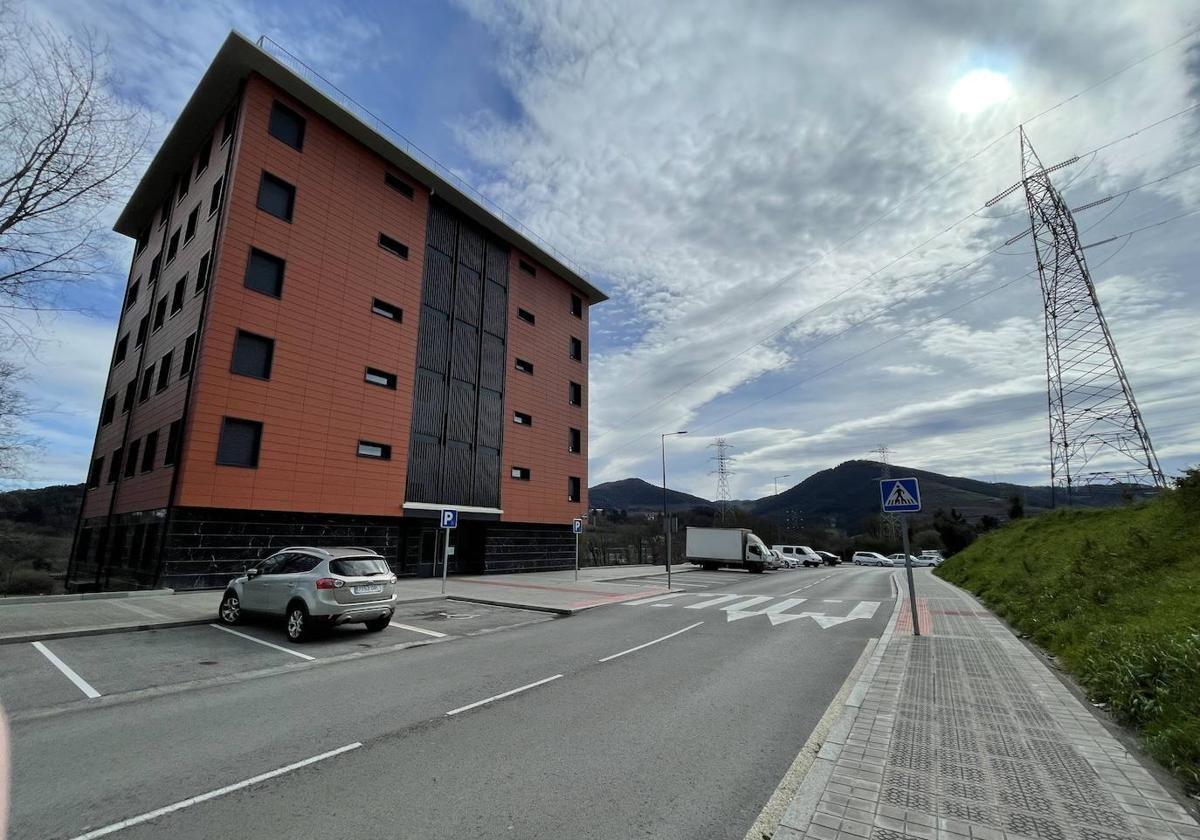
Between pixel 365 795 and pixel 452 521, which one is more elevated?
pixel 452 521

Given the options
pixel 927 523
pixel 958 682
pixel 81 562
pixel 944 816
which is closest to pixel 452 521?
pixel 958 682

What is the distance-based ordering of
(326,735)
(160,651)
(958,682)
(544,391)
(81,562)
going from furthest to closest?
(544,391), (81,562), (160,651), (958,682), (326,735)

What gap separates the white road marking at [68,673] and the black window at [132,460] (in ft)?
57.9

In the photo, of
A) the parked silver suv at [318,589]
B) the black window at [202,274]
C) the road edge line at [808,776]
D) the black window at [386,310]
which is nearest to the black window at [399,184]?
the black window at [386,310]

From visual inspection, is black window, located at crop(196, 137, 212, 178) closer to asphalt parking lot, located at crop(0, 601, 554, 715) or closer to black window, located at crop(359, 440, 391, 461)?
black window, located at crop(359, 440, 391, 461)

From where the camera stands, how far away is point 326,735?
5320mm

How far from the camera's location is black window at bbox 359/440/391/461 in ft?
78.3

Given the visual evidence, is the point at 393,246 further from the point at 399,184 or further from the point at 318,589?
the point at 318,589

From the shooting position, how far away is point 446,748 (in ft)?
16.2

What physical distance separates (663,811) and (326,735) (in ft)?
11.7

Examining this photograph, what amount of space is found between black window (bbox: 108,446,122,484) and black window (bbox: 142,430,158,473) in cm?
412

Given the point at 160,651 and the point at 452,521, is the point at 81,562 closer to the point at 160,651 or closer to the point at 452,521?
the point at 452,521

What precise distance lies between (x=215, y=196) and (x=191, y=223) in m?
3.64

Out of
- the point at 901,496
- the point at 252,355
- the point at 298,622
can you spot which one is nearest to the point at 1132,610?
the point at 901,496
